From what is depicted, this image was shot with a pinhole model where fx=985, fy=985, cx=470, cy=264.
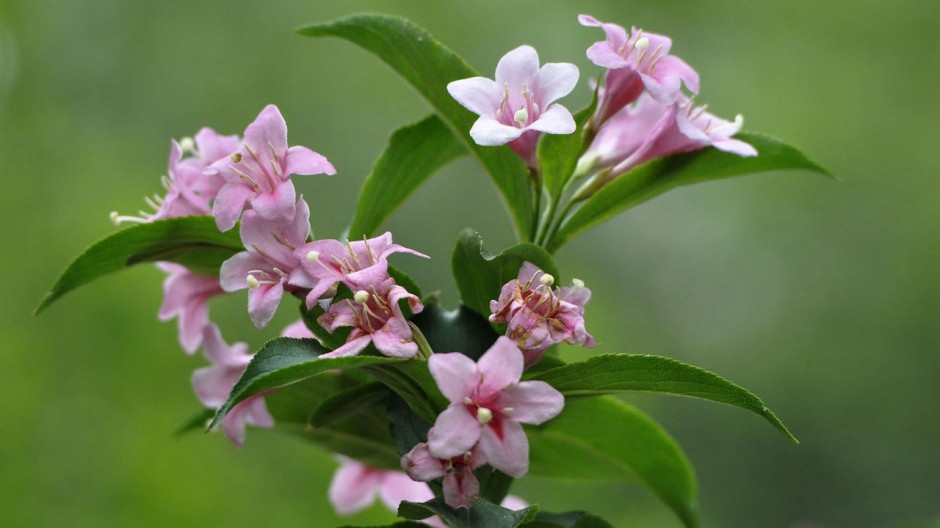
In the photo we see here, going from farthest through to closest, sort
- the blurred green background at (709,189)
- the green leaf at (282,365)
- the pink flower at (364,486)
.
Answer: the blurred green background at (709,189) → the pink flower at (364,486) → the green leaf at (282,365)

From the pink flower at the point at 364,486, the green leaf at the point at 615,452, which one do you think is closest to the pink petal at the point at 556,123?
the green leaf at the point at 615,452

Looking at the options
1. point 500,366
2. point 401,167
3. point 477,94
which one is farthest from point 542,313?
point 401,167

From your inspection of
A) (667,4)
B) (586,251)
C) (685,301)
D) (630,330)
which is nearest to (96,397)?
(630,330)

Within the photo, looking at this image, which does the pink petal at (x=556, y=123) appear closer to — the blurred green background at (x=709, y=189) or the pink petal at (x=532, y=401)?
the pink petal at (x=532, y=401)

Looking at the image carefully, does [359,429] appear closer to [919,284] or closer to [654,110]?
[654,110]

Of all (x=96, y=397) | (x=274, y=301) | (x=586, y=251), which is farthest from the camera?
(x=586, y=251)

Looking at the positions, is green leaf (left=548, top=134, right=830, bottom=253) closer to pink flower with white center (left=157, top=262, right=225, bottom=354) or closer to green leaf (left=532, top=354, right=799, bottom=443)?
green leaf (left=532, top=354, right=799, bottom=443)
